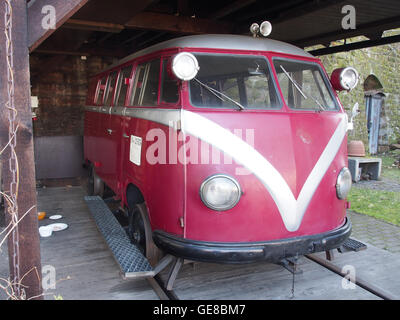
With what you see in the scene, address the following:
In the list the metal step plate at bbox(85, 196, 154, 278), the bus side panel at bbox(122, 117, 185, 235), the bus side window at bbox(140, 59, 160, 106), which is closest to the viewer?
the bus side panel at bbox(122, 117, 185, 235)

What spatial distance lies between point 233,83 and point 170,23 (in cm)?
289

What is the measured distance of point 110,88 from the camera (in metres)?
5.26

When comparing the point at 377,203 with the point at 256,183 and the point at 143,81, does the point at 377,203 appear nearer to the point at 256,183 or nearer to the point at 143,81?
the point at 256,183

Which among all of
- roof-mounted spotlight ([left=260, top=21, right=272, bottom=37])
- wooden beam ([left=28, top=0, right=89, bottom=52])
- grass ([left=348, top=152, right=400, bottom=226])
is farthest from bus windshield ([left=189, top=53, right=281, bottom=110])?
grass ([left=348, top=152, right=400, bottom=226])

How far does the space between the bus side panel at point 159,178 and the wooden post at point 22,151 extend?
103 centimetres

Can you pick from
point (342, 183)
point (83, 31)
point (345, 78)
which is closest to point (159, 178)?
point (342, 183)

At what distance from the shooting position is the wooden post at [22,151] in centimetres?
235

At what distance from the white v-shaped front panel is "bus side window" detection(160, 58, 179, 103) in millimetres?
324

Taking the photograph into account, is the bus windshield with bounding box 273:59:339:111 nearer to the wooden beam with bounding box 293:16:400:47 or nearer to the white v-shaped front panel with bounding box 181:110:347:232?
the white v-shaped front panel with bounding box 181:110:347:232

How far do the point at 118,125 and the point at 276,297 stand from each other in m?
2.61

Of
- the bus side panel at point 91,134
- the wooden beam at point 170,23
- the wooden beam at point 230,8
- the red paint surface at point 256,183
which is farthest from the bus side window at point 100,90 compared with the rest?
the red paint surface at point 256,183

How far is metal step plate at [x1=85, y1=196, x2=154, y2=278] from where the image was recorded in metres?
3.20
